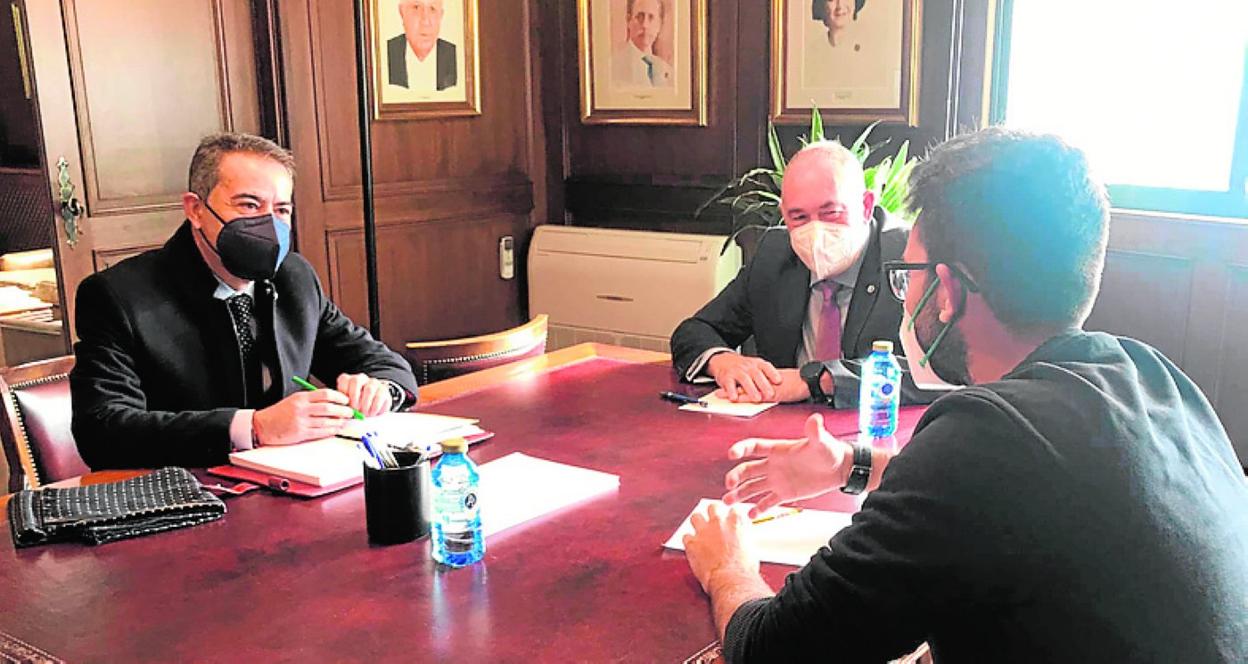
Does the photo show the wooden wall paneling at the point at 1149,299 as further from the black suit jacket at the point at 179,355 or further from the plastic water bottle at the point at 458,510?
the plastic water bottle at the point at 458,510

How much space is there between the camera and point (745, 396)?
218cm

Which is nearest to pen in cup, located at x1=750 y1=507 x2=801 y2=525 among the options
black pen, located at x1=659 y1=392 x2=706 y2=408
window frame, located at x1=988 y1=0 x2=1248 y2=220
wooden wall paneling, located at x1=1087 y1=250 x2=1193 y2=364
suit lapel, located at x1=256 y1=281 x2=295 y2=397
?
black pen, located at x1=659 y1=392 x2=706 y2=408

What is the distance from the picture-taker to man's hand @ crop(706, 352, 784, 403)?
2.17 meters

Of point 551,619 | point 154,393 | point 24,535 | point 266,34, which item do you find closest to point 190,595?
point 24,535

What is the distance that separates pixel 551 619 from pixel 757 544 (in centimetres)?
34

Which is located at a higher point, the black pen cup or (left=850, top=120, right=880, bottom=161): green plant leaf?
(left=850, top=120, right=880, bottom=161): green plant leaf

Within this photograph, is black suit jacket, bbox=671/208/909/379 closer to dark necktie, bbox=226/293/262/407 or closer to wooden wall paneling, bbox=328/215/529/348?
dark necktie, bbox=226/293/262/407

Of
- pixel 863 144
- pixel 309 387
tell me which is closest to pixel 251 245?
pixel 309 387

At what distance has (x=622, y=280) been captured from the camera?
4.36 m

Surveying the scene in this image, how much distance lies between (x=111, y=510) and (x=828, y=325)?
151 cm

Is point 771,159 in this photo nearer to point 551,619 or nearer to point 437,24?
point 437,24

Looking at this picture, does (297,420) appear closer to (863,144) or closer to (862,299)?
(862,299)

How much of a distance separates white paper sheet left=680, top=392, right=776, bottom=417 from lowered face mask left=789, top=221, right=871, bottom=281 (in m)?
0.42

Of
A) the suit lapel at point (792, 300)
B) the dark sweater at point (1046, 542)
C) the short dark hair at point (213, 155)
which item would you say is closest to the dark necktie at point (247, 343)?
the short dark hair at point (213, 155)
